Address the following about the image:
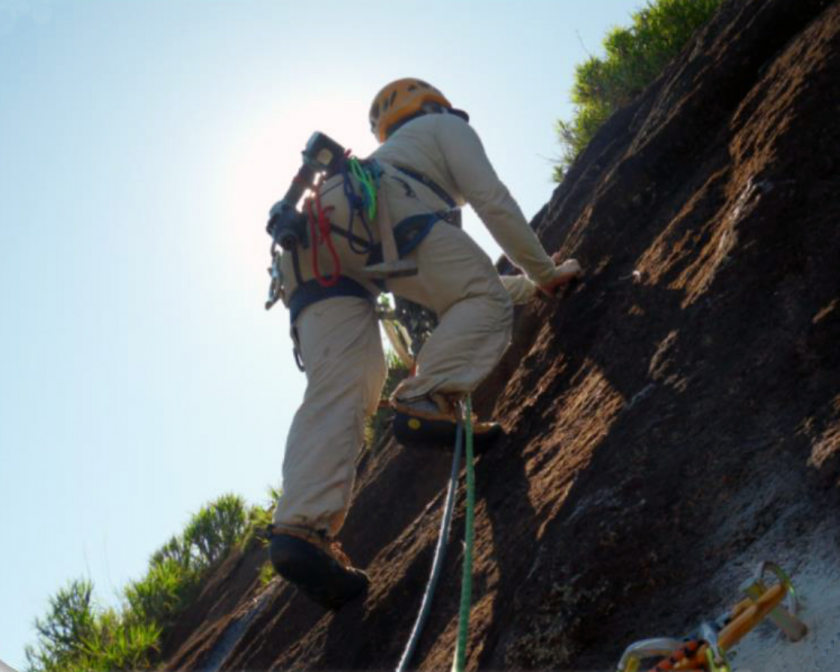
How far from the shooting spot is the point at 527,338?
5.37 metres

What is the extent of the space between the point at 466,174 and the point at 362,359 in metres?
1.15

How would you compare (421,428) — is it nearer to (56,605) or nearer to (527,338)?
(527,338)

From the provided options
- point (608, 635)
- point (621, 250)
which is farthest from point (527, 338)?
point (608, 635)

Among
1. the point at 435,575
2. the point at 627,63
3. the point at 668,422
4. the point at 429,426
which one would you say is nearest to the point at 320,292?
the point at 429,426

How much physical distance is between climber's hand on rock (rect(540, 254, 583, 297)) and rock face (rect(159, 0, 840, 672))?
0.08m

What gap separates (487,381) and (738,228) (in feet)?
7.18

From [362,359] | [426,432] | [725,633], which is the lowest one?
[725,633]

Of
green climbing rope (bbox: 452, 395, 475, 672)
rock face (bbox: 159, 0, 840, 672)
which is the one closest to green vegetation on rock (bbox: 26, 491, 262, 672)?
rock face (bbox: 159, 0, 840, 672)

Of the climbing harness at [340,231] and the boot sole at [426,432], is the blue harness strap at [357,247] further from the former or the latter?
the boot sole at [426,432]

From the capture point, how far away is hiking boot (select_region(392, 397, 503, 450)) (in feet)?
14.1

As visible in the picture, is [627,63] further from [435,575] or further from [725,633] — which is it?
[725,633]

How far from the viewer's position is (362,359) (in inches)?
184

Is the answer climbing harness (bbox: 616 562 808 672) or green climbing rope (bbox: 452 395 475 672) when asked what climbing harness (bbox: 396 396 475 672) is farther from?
climbing harness (bbox: 616 562 808 672)

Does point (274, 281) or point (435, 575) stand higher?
point (274, 281)
